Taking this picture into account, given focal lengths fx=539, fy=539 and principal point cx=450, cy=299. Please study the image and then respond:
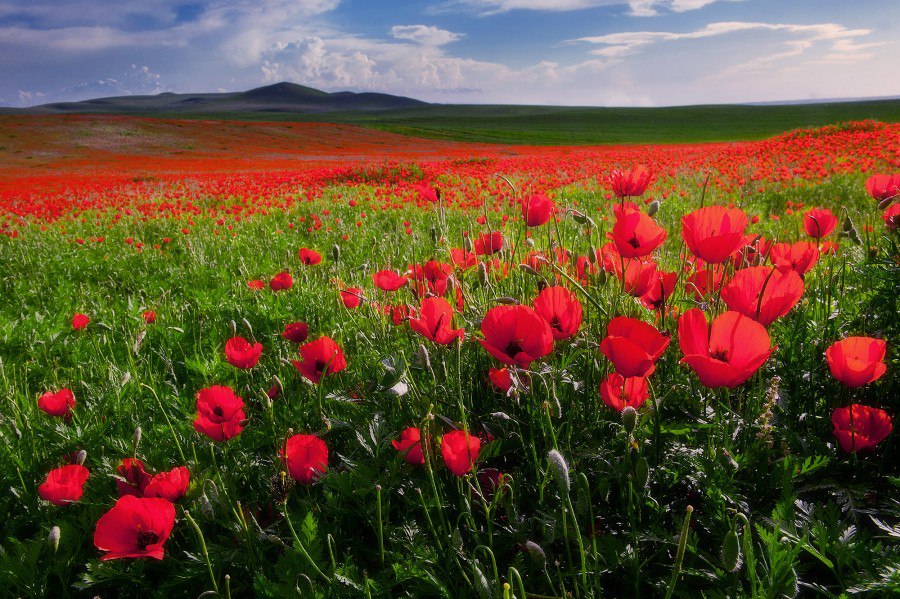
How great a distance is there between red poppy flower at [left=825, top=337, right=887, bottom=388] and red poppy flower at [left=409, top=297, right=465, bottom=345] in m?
0.88

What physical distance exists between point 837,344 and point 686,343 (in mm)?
430

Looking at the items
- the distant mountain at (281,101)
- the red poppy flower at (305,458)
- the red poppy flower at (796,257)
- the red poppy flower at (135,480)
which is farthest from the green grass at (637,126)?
the distant mountain at (281,101)

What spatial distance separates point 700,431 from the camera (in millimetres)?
1489

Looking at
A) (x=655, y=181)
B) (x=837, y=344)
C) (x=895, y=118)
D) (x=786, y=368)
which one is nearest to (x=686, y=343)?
(x=837, y=344)

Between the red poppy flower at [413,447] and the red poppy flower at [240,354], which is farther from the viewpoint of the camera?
the red poppy flower at [240,354]

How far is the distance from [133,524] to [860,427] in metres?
1.71

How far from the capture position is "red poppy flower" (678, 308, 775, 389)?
0.99 metres

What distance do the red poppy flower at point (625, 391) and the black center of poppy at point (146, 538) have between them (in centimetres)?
109

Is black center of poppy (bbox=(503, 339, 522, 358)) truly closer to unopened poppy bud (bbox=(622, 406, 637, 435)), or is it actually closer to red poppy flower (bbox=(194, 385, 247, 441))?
unopened poppy bud (bbox=(622, 406, 637, 435))

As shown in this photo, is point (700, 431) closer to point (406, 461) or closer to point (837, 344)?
point (837, 344)

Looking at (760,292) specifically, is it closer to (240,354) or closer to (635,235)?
(635,235)

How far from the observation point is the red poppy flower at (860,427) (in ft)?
4.14

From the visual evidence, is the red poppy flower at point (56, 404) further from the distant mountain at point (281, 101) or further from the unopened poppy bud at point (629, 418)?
the distant mountain at point (281, 101)

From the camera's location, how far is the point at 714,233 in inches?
53.9
